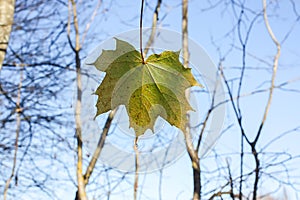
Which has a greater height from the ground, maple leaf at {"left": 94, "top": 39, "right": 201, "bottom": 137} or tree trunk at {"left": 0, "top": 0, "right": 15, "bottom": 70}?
tree trunk at {"left": 0, "top": 0, "right": 15, "bottom": 70}

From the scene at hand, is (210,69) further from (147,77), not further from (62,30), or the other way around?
(62,30)

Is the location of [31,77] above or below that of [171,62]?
above

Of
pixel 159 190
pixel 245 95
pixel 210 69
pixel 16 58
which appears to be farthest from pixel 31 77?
pixel 210 69

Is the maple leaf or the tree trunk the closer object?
the maple leaf

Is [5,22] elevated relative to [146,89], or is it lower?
elevated

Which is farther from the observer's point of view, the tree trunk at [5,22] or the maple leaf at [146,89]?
the tree trunk at [5,22]

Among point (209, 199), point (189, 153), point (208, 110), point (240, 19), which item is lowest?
point (209, 199)

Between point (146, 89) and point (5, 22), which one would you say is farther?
point (5, 22)

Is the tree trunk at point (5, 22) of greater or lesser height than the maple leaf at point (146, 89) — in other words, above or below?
above
